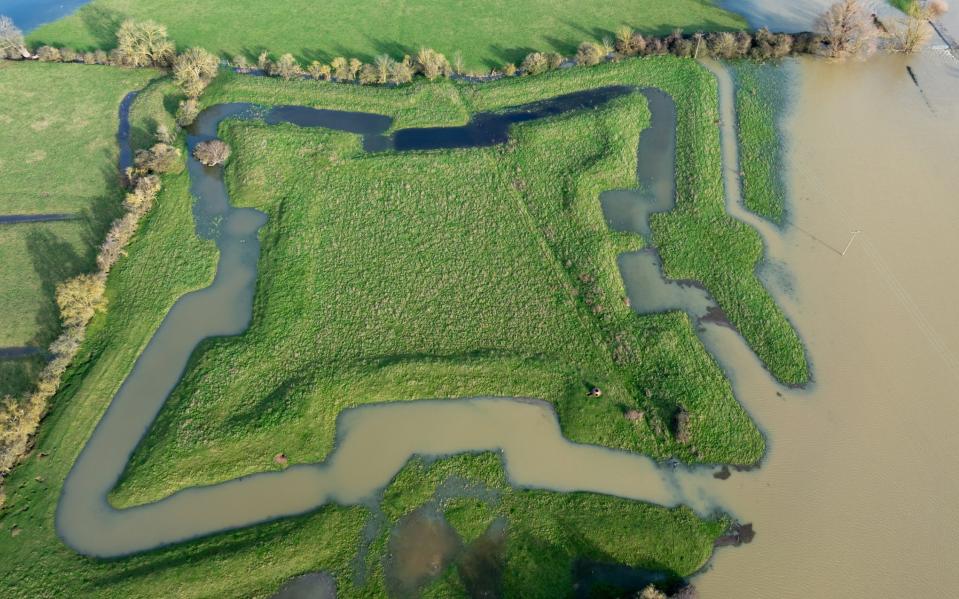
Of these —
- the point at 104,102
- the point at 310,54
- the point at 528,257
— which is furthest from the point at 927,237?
the point at 104,102

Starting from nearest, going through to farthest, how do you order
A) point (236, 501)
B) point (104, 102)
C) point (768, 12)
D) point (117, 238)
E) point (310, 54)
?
point (236, 501) → point (117, 238) → point (104, 102) → point (310, 54) → point (768, 12)

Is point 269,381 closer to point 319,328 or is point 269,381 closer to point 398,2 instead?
point 319,328

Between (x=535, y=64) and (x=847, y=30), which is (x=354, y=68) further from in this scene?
(x=847, y=30)

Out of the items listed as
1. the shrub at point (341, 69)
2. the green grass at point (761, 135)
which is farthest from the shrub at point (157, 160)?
the green grass at point (761, 135)

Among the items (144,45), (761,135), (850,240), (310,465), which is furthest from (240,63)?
(850,240)

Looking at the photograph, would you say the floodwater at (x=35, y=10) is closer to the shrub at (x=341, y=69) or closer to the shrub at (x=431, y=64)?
the shrub at (x=341, y=69)

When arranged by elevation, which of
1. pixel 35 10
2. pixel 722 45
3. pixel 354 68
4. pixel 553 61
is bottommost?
pixel 35 10

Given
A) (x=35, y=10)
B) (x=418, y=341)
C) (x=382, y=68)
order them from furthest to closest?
(x=35, y=10)
(x=382, y=68)
(x=418, y=341)
